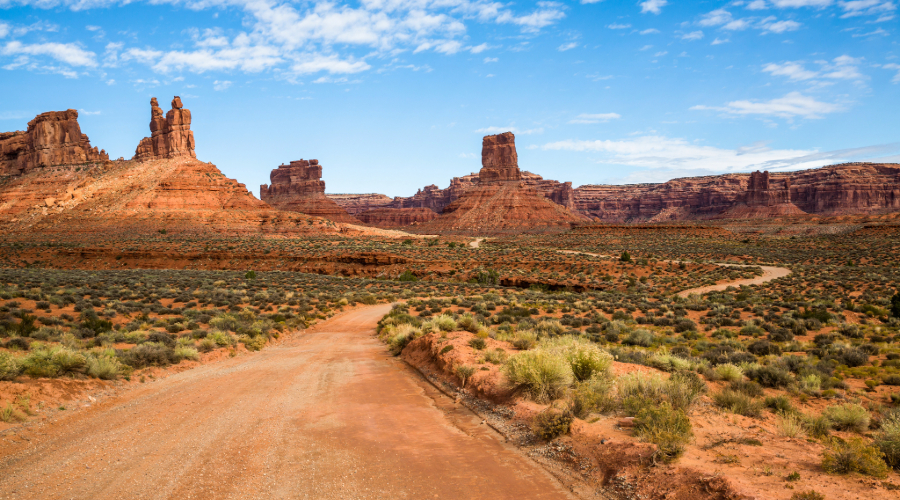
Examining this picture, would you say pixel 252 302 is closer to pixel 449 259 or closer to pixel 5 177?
pixel 449 259

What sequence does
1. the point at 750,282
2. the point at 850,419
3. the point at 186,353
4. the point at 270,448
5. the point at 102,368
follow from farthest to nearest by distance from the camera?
1. the point at 750,282
2. the point at 186,353
3. the point at 102,368
4. the point at 850,419
5. the point at 270,448

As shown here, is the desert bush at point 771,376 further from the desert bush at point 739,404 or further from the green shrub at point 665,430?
the green shrub at point 665,430

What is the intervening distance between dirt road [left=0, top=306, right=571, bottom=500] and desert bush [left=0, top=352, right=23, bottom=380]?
1619 millimetres

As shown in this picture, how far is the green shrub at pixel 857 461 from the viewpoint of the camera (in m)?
4.77

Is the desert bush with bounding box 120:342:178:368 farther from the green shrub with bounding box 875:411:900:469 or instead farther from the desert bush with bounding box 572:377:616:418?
the green shrub with bounding box 875:411:900:469

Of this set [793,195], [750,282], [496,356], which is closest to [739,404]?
[496,356]

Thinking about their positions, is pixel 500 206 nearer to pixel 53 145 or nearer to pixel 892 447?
pixel 53 145

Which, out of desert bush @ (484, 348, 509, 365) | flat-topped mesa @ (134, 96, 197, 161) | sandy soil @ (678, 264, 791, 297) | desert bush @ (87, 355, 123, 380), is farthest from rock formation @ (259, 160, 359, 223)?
desert bush @ (484, 348, 509, 365)

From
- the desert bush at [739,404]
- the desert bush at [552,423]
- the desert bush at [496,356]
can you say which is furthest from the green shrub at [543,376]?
the desert bush at [739,404]

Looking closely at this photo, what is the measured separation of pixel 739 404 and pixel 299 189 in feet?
548

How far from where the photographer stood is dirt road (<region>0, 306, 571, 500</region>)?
558 cm

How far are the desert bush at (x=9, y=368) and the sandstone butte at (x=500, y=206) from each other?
348 ft

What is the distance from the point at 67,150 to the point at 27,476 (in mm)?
106416

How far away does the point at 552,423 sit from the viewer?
7070 millimetres
